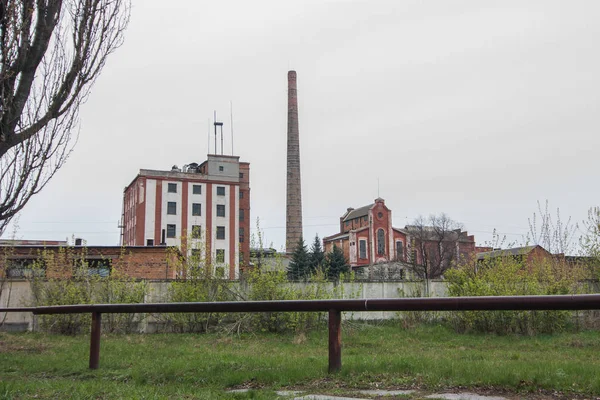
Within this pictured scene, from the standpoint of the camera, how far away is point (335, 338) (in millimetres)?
5793

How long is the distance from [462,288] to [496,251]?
3.43m

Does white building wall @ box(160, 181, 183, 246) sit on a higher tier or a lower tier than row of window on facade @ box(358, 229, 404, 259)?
higher

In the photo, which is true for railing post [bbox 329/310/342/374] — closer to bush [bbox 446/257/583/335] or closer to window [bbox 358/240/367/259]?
bush [bbox 446/257/583/335]

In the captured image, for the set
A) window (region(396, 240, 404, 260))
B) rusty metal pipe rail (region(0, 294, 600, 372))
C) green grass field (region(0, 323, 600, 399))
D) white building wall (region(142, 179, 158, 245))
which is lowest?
green grass field (region(0, 323, 600, 399))

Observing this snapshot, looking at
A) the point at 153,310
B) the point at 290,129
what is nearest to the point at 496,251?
the point at 153,310

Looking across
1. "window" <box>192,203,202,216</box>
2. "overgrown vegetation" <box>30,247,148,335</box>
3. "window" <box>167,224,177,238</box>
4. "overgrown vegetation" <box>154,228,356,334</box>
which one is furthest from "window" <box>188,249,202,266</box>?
"window" <box>192,203,202,216</box>

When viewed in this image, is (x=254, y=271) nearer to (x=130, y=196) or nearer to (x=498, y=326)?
(x=498, y=326)

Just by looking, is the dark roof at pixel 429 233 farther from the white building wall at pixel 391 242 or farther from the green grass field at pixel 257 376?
the green grass field at pixel 257 376

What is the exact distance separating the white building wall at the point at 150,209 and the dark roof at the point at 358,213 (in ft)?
89.8

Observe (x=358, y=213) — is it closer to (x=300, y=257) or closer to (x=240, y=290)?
(x=300, y=257)

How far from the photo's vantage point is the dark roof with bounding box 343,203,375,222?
246 ft

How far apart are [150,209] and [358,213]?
2827 centimetres

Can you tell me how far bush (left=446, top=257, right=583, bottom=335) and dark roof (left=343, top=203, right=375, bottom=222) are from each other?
2212 inches

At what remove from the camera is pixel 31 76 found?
7691mm
